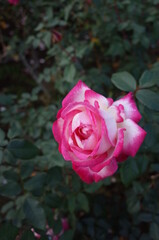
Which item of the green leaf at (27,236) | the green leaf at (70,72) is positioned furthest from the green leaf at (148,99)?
the green leaf at (70,72)

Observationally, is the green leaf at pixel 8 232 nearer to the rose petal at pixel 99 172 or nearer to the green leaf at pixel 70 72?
the rose petal at pixel 99 172

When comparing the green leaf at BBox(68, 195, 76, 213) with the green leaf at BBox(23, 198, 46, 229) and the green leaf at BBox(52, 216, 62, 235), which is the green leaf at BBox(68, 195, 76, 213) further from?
the green leaf at BBox(23, 198, 46, 229)

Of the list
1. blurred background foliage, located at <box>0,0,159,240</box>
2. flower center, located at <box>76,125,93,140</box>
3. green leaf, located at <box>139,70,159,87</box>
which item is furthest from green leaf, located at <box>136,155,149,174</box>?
flower center, located at <box>76,125,93,140</box>

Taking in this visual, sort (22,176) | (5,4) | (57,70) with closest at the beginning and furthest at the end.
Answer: (22,176)
(57,70)
(5,4)

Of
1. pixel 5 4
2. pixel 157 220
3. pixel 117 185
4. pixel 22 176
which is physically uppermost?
pixel 5 4

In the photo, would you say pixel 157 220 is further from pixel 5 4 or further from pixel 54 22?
pixel 5 4

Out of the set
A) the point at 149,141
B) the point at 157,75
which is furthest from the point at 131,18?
the point at 149,141
